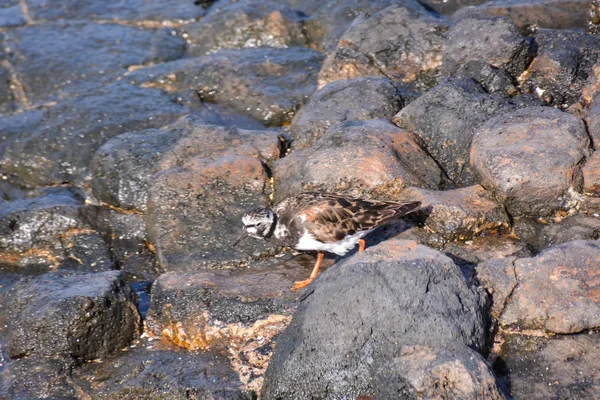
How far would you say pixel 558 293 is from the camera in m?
6.30

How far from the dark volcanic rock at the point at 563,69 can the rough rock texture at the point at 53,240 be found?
6426 millimetres

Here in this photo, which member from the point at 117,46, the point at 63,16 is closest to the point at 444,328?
the point at 117,46

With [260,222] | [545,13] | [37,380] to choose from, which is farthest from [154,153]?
[545,13]

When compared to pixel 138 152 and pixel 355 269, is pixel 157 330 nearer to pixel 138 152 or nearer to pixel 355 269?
pixel 355 269

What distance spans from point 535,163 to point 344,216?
2287 millimetres

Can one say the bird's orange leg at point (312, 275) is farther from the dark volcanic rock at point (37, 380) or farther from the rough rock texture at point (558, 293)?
the dark volcanic rock at point (37, 380)

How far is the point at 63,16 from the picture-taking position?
1455 cm

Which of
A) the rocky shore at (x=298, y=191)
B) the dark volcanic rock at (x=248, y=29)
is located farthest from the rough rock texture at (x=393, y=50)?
the dark volcanic rock at (x=248, y=29)

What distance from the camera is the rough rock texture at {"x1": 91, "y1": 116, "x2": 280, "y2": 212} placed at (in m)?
9.37

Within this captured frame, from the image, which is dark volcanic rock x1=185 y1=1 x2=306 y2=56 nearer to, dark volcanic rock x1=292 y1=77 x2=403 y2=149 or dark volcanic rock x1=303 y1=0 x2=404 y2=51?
dark volcanic rock x1=303 y1=0 x2=404 y2=51

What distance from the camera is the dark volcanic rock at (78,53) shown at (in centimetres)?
1253

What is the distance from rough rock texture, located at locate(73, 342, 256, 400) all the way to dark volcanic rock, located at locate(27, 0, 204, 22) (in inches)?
371

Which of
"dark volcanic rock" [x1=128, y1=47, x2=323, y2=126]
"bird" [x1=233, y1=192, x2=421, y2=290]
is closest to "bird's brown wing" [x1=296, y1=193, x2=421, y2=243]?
"bird" [x1=233, y1=192, x2=421, y2=290]

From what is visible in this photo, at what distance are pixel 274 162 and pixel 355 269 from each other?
344cm
